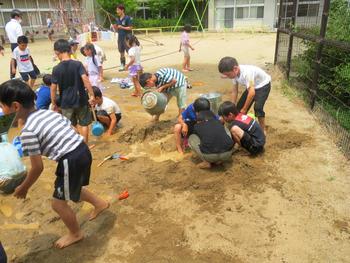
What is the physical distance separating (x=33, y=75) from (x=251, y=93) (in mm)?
5770

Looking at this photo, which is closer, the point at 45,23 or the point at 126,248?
the point at 126,248

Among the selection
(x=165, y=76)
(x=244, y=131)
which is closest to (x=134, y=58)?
(x=165, y=76)

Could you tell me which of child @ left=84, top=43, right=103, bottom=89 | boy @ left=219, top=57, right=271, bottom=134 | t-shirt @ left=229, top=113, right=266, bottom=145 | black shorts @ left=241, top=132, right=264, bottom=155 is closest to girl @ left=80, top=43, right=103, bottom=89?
child @ left=84, top=43, right=103, bottom=89

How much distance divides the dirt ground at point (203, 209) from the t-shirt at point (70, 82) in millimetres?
807

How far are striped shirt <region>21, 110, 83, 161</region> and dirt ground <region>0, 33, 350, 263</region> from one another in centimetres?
97

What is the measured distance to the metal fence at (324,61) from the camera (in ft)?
17.7

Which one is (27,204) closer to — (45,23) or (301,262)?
(301,262)

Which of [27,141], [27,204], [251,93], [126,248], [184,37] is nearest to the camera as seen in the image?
[27,141]

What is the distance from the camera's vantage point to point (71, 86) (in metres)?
4.73

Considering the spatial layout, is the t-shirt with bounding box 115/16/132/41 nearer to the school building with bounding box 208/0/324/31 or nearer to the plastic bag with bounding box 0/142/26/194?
the plastic bag with bounding box 0/142/26/194

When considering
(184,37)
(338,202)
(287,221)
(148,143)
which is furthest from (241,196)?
(184,37)

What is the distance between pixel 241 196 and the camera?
142 inches

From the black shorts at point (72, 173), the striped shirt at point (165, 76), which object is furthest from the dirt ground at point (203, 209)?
the striped shirt at point (165, 76)

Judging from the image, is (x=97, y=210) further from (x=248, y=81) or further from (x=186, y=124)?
Result: (x=248, y=81)
